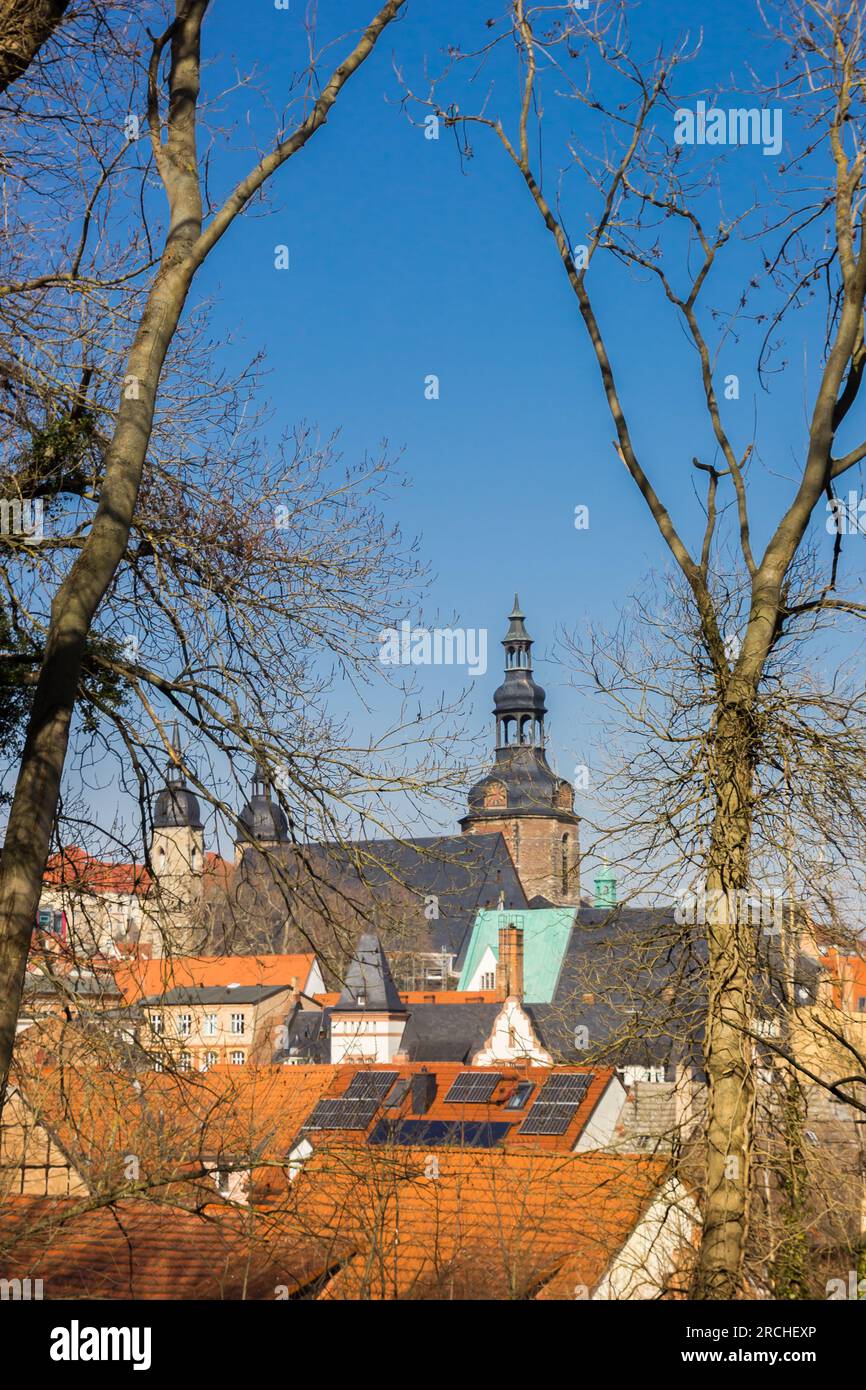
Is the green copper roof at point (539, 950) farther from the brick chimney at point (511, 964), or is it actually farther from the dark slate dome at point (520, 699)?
the dark slate dome at point (520, 699)

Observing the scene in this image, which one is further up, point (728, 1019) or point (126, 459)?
point (126, 459)

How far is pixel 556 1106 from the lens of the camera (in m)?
30.2

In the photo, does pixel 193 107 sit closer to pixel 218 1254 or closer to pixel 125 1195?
pixel 125 1195

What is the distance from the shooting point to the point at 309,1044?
62.6 metres

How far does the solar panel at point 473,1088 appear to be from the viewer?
108 ft

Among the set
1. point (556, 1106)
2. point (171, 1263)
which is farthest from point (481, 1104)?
point (171, 1263)

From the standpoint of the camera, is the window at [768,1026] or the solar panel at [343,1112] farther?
the solar panel at [343,1112]

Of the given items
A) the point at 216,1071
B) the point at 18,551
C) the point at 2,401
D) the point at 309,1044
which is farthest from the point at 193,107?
the point at 309,1044

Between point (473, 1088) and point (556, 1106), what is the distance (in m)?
4.16

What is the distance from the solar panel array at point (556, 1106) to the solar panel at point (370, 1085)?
9.18ft

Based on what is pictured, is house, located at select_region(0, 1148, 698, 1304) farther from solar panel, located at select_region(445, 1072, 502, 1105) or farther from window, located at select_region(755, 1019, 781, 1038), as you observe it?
solar panel, located at select_region(445, 1072, 502, 1105)

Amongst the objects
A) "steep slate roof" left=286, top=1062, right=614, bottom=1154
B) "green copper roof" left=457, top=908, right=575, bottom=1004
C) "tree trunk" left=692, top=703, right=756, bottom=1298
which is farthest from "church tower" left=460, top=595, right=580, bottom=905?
"tree trunk" left=692, top=703, right=756, bottom=1298

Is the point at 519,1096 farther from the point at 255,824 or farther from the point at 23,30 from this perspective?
the point at 23,30

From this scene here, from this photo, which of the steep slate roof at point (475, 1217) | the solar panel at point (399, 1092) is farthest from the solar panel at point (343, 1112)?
the steep slate roof at point (475, 1217)
